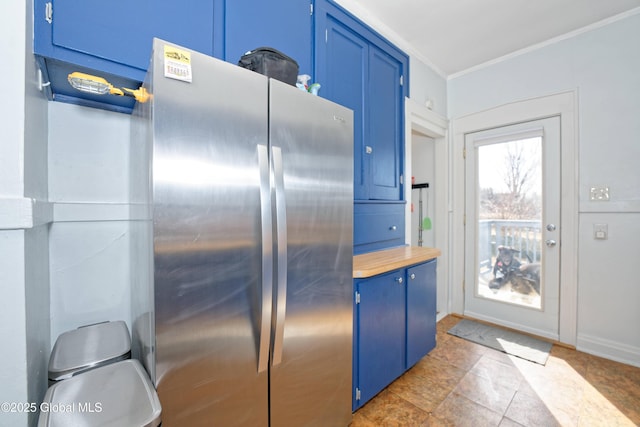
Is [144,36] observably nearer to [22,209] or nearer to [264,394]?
[22,209]

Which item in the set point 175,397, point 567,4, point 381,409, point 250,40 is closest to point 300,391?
point 175,397

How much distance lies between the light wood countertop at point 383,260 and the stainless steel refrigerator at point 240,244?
29cm

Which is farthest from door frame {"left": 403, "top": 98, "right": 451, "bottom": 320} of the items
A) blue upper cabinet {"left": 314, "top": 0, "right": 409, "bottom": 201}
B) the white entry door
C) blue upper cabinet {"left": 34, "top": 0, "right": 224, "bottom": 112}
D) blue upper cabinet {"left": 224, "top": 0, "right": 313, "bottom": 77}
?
blue upper cabinet {"left": 34, "top": 0, "right": 224, "bottom": 112}

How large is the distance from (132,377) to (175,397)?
16cm

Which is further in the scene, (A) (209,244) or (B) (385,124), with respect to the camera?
(B) (385,124)

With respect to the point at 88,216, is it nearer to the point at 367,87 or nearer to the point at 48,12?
the point at 48,12

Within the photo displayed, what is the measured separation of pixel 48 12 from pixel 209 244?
985mm

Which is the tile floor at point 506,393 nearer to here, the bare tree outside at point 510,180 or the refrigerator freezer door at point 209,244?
the refrigerator freezer door at point 209,244

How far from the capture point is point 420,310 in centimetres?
204

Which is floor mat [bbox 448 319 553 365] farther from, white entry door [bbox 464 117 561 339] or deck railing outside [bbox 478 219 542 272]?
deck railing outside [bbox 478 219 542 272]

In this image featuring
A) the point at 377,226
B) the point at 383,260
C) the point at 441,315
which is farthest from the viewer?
the point at 441,315

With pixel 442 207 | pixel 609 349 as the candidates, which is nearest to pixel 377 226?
pixel 442 207

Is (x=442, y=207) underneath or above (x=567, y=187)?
underneath

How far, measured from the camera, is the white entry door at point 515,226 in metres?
2.57
